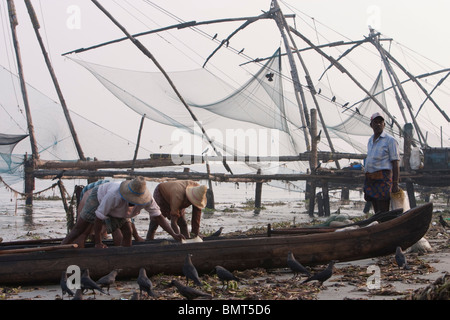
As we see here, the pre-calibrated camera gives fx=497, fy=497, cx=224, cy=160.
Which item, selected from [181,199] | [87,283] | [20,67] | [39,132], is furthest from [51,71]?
[87,283]

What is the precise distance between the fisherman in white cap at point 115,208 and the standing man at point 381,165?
2.19 meters

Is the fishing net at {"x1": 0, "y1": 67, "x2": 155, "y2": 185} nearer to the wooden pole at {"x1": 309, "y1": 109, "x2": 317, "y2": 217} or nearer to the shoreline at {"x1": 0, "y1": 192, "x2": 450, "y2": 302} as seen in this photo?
the wooden pole at {"x1": 309, "y1": 109, "x2": 317, "y2": 217}

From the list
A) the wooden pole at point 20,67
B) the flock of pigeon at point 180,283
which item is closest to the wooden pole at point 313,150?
Result: the wooden pole at point 20,67

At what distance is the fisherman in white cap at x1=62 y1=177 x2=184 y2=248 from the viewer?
4.37 meters

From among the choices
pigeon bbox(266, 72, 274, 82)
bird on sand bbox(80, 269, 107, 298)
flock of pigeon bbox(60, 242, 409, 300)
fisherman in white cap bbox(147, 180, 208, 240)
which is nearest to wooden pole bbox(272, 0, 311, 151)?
pigeon bbox(266, 72, 274, 82)

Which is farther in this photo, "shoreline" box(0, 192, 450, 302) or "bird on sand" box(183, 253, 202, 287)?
"bird on sand" box(183, 253, 202, 287)

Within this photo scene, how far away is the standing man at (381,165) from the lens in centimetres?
525

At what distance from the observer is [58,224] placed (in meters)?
10.9

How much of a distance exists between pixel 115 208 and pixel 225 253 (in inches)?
42.1

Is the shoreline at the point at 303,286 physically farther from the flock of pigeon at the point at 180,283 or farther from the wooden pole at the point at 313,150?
→ the wooden pole at the point at 313,150

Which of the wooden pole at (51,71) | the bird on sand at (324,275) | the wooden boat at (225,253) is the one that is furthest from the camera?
the wooden pole at (51,71)

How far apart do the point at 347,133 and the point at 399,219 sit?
12.5m

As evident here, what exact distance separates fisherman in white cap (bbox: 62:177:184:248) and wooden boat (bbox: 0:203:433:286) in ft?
1.10
